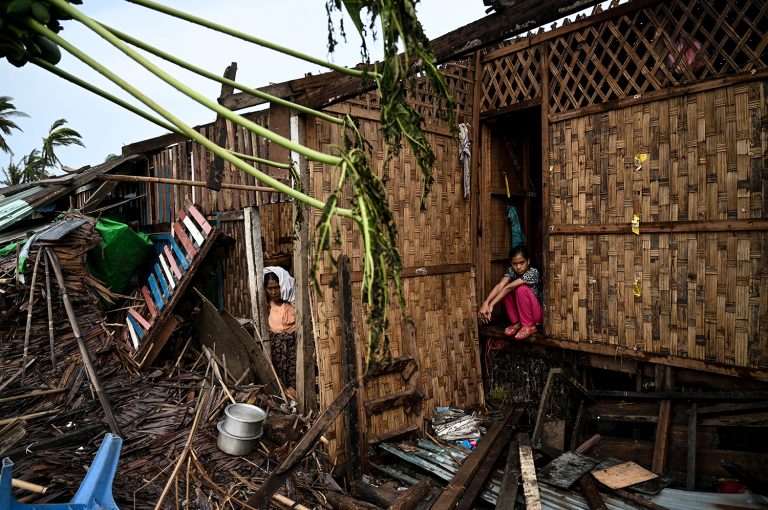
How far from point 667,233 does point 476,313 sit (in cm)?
242

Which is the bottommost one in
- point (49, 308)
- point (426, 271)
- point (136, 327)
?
point (136, 327)

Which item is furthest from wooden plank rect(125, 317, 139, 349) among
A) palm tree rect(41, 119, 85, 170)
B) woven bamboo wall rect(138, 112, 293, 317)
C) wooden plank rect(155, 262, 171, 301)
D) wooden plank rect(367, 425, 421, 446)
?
palm tree rect(41, 119, 85, 170)

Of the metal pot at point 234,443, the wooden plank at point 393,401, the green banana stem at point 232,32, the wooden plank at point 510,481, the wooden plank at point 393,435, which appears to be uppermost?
the green banana stem at point 232,32

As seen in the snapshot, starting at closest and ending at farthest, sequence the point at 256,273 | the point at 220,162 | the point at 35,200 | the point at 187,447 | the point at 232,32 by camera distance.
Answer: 1. the point at 232,32
2. the point at 187,447
3. the point at 220,162
4. the point at 256,273
5. the point at 35,200

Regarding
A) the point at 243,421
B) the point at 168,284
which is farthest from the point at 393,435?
the point at 168,284

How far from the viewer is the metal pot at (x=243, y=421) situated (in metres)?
4.39

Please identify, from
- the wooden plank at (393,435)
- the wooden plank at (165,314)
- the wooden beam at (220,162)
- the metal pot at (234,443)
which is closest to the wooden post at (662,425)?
the wooden plank at (393,435)

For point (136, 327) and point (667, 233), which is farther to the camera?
point (136, 327)

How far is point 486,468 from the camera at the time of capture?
437 centimetres

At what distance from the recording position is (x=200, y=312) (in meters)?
6.14

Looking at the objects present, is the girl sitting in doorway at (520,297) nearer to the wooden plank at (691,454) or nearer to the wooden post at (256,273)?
the wooden plank at (691,454)

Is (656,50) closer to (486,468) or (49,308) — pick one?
(486,468)

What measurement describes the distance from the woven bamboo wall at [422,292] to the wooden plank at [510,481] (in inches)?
43.0

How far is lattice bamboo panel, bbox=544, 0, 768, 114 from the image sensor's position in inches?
163
